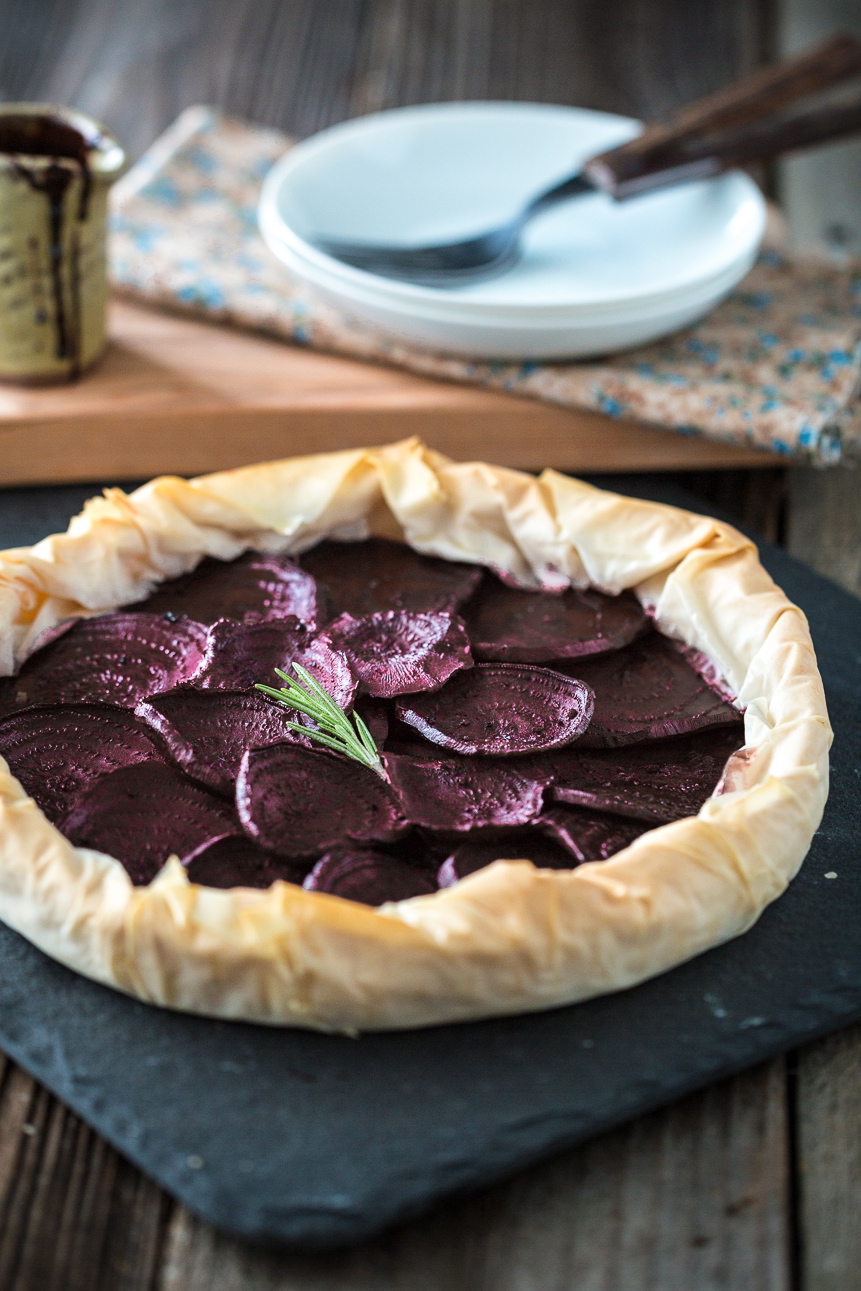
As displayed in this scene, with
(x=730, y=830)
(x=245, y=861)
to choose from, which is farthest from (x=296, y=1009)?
(x=730, y=830)

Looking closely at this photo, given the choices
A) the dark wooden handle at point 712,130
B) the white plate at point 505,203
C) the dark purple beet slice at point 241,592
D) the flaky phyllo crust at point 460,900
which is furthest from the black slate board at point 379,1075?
the dark wooden handle at point 712,130

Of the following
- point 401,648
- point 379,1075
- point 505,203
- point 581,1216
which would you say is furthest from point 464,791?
point 505,203

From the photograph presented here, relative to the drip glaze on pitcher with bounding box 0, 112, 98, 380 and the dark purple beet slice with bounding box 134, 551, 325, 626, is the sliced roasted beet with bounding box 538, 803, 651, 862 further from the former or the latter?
the drip glaze on pitcher with bounding box 0, 112, 98, 380

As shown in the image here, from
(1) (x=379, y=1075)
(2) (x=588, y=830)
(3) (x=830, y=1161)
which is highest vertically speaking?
(2) (x=588, y=830)

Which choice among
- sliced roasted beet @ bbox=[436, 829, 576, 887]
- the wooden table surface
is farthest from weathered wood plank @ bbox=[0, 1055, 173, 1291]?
sliced roasted beet @ bbox=[436, 829, 576, 887]

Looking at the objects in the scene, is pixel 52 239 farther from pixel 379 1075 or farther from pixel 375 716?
pixel 379 1075

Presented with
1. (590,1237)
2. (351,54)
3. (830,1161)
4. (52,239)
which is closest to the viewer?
(590,1237)

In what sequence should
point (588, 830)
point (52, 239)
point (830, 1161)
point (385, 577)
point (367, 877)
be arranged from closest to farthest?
point (830, 1161), point (367, 877), point (588, 830), point (385, 577), point (52, 239)

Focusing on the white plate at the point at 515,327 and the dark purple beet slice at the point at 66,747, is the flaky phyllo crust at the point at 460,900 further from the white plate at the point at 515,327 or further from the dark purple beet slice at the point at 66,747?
the white plate at the point at 515,327
